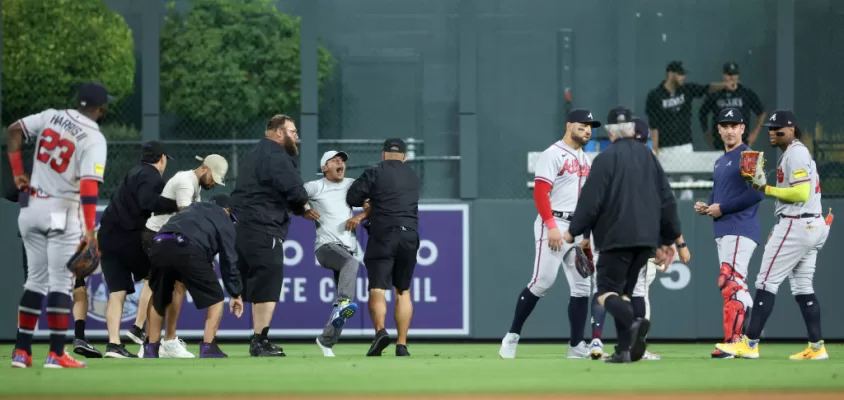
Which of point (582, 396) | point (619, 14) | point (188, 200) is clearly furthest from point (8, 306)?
point (582, 396)

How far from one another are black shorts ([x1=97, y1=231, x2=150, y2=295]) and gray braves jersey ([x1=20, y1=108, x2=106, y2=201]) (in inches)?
115

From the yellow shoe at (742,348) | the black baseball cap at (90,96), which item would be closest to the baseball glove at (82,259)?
the black baseball cap at (90,96)

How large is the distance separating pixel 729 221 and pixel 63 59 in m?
7.81

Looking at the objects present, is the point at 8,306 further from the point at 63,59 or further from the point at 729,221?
the point at 729,221

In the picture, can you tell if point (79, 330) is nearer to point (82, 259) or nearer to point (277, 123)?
point (277, 123)

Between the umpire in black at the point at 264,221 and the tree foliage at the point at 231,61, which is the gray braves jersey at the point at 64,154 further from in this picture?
the tree foliage at the point at 231,61

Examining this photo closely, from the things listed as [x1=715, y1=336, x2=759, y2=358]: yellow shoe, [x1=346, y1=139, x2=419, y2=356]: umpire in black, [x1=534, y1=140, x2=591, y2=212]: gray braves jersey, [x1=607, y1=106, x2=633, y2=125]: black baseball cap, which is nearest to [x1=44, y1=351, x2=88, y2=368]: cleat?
[x1=346, y1=139, x2=419, y2=356]: umpire in black

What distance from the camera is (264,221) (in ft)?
39.8

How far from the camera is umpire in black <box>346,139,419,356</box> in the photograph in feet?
40.4

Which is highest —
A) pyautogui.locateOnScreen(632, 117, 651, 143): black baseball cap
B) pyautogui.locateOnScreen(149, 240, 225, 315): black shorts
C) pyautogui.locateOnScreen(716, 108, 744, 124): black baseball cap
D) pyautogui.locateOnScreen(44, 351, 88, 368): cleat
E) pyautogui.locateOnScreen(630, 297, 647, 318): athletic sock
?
pyautogui.locateOnScreen(716, 108, 744, 124): black baseball cap

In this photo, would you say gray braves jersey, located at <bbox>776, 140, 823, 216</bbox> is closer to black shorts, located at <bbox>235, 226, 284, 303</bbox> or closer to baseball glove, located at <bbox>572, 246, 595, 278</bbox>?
baseball glove, located at <bbox>572, 246, 595, 278</bbox>

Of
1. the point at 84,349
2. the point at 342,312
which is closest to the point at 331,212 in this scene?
the point at 342,312

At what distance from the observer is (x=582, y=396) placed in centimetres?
777

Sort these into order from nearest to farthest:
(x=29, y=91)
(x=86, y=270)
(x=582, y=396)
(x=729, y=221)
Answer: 1. (x=582, y=396)
2. (x=86, y=270)
3. (x=729, y=221)
4. (x=29, y=91)
